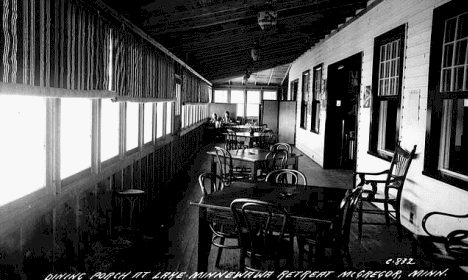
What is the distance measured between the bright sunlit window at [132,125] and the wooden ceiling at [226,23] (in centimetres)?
109

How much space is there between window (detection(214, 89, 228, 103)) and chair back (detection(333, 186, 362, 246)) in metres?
18.1

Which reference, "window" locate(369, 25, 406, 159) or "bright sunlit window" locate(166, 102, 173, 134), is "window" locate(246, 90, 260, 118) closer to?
"bright sunlit window" locate(166, 102, 173, 134)

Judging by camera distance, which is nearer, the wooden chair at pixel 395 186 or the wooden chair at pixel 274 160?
the wooden chair at pixel 395 186

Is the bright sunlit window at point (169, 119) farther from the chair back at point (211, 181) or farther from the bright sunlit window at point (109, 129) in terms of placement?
the chair back at point (211, 181)

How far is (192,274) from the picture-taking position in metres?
3.69

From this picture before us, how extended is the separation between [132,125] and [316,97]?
734 cm

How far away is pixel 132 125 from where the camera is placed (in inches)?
221

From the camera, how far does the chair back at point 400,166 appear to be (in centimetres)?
503

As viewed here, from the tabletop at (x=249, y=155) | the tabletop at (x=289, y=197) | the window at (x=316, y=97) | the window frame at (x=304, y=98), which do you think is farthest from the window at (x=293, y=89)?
the tabletop at (x=289, y=197)

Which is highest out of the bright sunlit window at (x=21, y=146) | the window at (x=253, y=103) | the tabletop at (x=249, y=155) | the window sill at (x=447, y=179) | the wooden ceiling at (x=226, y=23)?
the wooden ceiling at (x=226, y=23)

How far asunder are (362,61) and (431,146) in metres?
3.34

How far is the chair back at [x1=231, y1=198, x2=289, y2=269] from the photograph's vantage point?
312 centimetres

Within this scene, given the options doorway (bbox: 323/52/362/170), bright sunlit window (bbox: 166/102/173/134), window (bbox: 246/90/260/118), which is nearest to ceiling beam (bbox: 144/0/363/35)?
bright sunlit window (bbox: 166/102/173/134)

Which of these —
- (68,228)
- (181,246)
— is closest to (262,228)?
(181,246)
